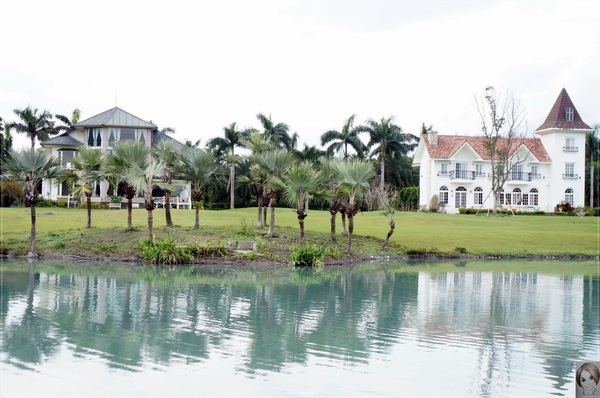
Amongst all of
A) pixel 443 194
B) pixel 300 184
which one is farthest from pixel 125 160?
pixel 443 194

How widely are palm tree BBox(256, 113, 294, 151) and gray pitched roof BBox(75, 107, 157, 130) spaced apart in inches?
429

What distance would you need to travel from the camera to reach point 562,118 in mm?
74062

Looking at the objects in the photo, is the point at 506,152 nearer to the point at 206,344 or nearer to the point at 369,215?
the point at 369,215

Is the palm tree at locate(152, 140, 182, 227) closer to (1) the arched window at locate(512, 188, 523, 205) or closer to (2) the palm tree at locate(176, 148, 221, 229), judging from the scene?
(2) the palm tree at locate(176, 148, 221, 229)

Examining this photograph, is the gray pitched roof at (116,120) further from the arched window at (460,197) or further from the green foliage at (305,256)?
the green foliage at (305,256)

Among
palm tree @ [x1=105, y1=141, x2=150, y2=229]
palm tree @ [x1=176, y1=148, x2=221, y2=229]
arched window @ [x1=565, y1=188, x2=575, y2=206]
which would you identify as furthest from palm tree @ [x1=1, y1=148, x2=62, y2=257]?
arched window @ [x1=565, y1=188, x2=575, y2=206]

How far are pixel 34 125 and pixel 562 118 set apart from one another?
2103 inches

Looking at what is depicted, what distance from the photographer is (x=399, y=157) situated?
246ft

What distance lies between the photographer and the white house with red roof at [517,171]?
71.1m

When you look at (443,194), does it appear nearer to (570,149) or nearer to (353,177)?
(570,149)

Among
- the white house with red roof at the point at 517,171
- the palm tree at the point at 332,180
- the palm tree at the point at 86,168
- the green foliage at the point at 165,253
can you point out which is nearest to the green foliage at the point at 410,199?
the white house with red roof at the point at 517,171

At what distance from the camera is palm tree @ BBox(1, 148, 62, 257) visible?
3259 cm

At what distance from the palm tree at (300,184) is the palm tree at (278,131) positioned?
27.7 meters

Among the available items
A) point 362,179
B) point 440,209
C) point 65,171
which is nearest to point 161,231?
point 65,171
